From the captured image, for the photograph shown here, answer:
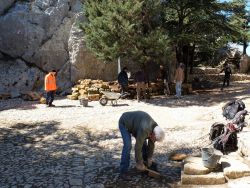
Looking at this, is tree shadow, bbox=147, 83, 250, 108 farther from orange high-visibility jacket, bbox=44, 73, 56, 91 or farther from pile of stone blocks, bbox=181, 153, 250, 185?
pile of stone blocks, bbox=181, 153, 250, 185

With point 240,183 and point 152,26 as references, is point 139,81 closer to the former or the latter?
point 152,26

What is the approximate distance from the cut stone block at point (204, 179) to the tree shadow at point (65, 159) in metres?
0.31

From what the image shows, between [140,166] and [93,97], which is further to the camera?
[93,97]

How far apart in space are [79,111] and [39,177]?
27.5ft

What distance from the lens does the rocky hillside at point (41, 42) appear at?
76.1ft

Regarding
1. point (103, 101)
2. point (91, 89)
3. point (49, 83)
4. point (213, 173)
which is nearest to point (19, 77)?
point (91, 89)

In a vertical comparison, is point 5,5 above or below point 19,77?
above

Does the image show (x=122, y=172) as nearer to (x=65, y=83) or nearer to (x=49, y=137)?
(x=49, y=137)

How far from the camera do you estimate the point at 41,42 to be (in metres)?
23.5

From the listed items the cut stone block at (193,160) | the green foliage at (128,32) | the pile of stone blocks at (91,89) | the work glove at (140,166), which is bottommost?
the cut stone block at (193,160)

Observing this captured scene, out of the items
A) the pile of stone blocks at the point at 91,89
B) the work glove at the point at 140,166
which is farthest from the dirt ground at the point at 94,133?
the pile of stone blocks at the point at 91,89

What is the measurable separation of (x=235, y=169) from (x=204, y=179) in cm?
68

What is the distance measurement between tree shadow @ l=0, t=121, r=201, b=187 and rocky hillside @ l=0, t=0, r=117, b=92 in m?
9.67

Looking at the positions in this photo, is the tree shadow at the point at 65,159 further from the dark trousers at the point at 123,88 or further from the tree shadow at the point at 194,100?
the dark trousers at the point at 123,88
